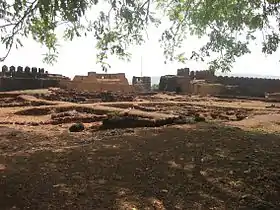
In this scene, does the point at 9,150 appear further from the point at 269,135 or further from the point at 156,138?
the point at 269,135

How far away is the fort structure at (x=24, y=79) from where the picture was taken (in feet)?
69.9

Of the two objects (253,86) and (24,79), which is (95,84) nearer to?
(24,79)

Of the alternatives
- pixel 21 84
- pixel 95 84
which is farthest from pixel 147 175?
pixel 95 84

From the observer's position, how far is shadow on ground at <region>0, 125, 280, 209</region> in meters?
4.29

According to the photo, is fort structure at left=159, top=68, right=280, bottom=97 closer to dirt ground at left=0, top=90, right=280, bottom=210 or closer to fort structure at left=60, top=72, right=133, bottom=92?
fort structure at left=60, top=72, right=133, bottom=92

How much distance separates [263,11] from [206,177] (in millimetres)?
4179

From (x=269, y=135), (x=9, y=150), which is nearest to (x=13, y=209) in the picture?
(x=9, y=150)

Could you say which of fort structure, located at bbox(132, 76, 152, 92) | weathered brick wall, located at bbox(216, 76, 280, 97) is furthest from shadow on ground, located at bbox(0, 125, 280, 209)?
fort structure, located at bbox(132, 76, 152, 92)

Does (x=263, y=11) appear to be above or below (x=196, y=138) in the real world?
above

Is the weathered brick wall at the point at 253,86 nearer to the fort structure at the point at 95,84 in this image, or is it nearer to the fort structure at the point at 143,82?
the fort structure at the point at 143,82

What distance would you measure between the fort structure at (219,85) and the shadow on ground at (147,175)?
16.9m

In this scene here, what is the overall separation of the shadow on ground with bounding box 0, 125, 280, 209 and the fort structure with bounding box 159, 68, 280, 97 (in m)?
16.9

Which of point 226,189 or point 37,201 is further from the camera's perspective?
point 226,189

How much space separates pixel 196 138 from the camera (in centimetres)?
632
